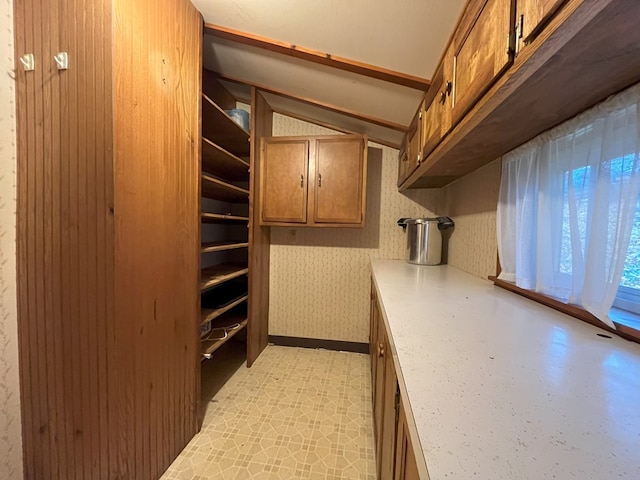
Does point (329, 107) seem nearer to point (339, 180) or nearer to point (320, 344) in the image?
point (339, 180)

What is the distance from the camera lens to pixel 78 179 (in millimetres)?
899

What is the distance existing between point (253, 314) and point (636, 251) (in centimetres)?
215

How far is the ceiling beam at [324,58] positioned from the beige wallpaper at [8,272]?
84 centimetres

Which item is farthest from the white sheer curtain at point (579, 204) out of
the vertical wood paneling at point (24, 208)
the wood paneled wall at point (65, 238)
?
the vertical wood paneling at point (24, 208)

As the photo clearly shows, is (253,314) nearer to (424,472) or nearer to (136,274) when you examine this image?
(136,274)

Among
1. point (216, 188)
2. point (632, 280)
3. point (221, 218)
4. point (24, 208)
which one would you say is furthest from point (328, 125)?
point (632, 280)

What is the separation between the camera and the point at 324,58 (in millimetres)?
1365

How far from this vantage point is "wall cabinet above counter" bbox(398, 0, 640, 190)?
0.49 meters

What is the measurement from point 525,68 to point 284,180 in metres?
1.81

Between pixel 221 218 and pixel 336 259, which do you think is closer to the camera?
pixel 221 218

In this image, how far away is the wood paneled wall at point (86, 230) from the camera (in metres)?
0.88

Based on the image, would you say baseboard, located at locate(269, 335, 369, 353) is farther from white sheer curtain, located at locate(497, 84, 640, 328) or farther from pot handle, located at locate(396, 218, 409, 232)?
white sheer curtain, located at locate(497, 84, 640, 328)

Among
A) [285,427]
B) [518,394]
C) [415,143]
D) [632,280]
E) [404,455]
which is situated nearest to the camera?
[518,394]

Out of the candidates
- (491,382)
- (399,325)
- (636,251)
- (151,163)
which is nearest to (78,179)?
(151,163)
